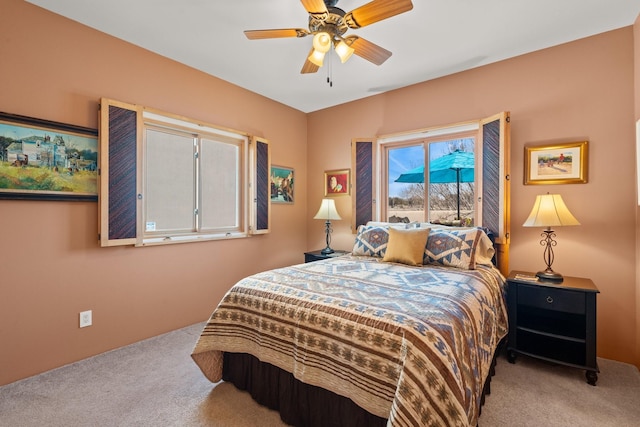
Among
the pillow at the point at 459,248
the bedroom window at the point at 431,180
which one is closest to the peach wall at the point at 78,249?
the bedroom window at the point at 431,180

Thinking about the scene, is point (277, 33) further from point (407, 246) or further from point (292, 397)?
point (292, 397)

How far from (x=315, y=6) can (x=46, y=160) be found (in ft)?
7.29

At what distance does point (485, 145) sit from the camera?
288cm

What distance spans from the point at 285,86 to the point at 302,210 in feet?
5.75

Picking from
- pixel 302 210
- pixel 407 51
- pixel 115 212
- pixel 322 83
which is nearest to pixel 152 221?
pixel 115 212

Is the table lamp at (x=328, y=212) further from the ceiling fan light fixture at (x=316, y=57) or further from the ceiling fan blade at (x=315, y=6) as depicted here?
the ceiling fan blade at (x=315, y=6)

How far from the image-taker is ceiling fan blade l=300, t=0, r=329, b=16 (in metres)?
1.71

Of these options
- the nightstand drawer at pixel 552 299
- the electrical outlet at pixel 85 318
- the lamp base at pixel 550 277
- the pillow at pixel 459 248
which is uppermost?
the pillow at pixel 459 248

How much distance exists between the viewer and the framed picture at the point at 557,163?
8.20 feet

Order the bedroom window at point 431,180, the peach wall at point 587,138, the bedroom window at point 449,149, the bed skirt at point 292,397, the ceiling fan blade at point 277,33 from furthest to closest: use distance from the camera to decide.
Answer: the bedroom window at point 431,180
the bedroom window at point 449,149
the peach wall at point 587,138
the ceiling fan blade at point 277,33
the bed skirt at point 292,397

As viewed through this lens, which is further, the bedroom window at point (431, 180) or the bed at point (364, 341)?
the bedroom window at point (431, 180)

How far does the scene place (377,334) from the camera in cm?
134

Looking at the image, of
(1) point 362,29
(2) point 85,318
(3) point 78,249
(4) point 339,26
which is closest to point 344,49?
(4) point 339,26

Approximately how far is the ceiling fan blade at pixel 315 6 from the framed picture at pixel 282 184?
232 cm
